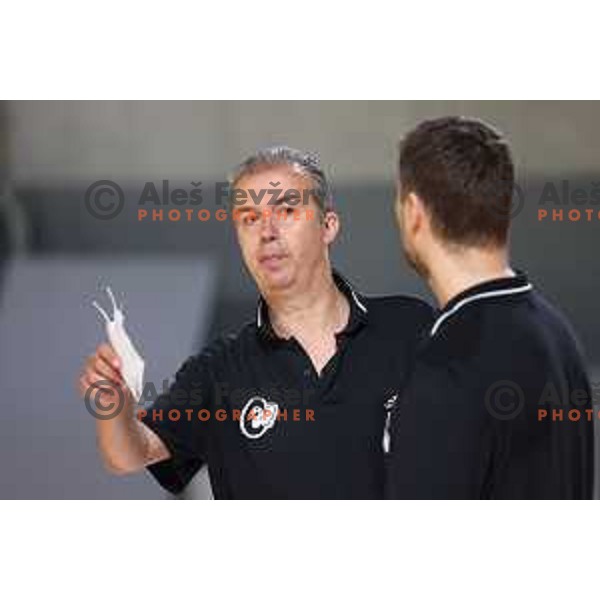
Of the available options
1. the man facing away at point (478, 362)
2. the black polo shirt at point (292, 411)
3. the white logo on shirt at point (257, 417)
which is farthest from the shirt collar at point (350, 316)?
the man facing away at point (478, 362)

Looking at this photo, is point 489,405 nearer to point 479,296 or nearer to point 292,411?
point 479,296

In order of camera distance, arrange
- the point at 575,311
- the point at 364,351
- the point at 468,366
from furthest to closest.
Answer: the point at 575,311 < the point at 364,351 < the point at 468,366

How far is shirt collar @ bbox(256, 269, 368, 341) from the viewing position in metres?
2.06

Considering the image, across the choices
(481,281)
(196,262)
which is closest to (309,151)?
(196,262)

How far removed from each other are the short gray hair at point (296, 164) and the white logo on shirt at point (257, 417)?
39 cm

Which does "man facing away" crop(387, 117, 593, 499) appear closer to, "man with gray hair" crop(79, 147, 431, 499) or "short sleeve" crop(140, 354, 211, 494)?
"man with gray hair" crop(79, 147, 431, 499)

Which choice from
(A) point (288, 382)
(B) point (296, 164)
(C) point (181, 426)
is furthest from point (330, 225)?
(C) point (181, 426)

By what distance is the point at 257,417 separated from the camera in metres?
2.07

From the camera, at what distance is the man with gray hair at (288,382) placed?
2023 mm

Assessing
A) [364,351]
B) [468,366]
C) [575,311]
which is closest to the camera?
[468,366]

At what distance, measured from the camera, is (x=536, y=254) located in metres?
2.20

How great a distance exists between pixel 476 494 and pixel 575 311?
72cm

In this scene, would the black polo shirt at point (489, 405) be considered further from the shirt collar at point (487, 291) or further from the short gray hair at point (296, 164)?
the short gray hair at point (296, 164)
